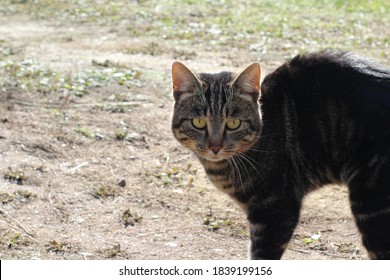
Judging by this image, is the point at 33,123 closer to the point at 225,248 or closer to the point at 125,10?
the point at 225,248

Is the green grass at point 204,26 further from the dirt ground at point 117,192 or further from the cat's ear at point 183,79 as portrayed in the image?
the cat's ear at point 183,79

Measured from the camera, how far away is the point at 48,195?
19.4 feet

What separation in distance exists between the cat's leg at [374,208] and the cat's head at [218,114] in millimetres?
853

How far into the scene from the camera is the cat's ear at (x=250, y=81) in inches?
194

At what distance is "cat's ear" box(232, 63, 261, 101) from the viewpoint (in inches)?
194

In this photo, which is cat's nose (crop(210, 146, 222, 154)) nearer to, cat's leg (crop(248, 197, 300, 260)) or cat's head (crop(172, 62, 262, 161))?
cat's head (crop(172, 62, 262, 161))

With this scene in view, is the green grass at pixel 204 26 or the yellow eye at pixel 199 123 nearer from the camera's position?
the yellow eye at pixel 199 123

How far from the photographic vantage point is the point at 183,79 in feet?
16.5

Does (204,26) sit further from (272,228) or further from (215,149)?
(272,228)

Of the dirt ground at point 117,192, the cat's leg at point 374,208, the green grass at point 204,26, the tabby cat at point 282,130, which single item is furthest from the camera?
the green grass at point 204,26

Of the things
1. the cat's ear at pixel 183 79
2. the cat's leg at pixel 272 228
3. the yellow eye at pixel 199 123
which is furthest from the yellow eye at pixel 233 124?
the cat's leg at pixel 272 228

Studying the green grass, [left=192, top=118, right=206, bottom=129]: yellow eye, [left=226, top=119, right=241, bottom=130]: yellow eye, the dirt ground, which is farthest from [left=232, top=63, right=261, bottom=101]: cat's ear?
the green grass

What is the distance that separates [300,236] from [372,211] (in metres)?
1.24
